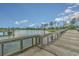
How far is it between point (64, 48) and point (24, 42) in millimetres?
515

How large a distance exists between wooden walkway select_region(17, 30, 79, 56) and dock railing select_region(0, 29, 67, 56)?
2.5 inches

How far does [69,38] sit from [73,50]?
158 mm

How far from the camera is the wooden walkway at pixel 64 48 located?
2377 millimetres

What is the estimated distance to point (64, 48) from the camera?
7.90ft

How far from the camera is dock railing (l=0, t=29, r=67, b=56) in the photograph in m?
2.33

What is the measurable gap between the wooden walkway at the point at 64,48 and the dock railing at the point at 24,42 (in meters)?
0.06

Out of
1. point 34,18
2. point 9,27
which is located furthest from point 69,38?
point 9,27

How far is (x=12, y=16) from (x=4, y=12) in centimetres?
11

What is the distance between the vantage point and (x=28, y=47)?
2.41 metres

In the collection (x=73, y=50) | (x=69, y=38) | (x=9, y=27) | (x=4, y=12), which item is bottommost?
Result: (x=73, y=50)

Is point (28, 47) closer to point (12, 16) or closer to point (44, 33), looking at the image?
point (44, 33)

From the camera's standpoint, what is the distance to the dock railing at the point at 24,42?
91.6 inches

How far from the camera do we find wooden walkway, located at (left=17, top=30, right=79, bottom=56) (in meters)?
2.38

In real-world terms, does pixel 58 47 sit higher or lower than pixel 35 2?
lower
